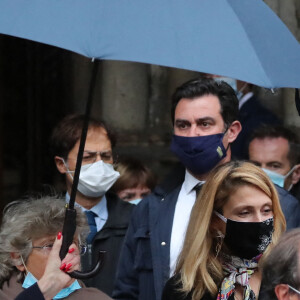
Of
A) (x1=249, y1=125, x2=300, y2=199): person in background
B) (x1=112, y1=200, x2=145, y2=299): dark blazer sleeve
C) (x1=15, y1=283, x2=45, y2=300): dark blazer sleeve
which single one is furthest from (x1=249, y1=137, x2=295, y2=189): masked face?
(x1=15, y1=283, x2=45, y2=300): dark blazer sleeve

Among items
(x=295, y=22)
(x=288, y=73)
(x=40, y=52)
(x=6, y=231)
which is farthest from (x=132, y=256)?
(x=40, y=52)

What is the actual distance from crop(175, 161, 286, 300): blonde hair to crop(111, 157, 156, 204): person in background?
1735 millimetres

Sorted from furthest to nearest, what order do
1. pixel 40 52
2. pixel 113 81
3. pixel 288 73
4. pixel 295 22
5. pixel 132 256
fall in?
pixel 40 52, pixel 113 81, pixel 295 22, pixel 132 256, pixel 288 73

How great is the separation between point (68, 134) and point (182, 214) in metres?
1.06

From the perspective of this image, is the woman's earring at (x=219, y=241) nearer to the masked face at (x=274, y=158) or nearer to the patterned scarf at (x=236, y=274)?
the patterned scarf at (x=236, y=274)

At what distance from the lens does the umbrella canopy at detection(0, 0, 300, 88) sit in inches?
137

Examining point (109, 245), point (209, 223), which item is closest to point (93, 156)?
point (109, 245)

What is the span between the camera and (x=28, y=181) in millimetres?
8117

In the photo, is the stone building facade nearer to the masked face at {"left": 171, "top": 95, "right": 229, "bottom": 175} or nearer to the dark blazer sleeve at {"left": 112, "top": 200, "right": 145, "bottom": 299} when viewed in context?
the masked face at {"left": 171, "top": 95, "right": 229, "bottom": 175}

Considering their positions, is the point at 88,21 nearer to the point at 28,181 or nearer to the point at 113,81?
the point at 113,81

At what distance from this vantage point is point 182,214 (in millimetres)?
4566

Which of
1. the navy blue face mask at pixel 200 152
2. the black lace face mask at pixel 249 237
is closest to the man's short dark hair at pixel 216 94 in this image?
the navy blue face mask at pixel 200 152

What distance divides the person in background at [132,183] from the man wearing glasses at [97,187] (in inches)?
15.9

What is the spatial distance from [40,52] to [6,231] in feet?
12.5
